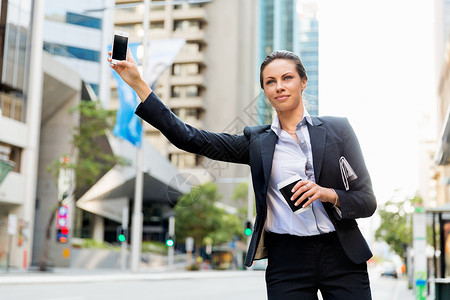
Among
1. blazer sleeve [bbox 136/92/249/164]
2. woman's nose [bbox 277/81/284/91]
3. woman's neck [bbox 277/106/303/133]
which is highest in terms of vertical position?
woman's nose [bbox 277/81/284/91]

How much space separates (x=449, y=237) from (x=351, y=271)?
414 inches

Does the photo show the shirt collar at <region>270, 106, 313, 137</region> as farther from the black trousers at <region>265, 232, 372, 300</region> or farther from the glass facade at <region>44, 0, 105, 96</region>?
the glass facade at <region>44, 0, 105, 96</region>

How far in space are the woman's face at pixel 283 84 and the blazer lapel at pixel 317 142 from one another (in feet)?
0.39

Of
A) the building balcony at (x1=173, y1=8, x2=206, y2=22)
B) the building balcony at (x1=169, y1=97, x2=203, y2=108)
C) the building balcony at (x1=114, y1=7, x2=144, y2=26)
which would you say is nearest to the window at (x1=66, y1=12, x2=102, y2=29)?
the building balcony at (x1=173, y1=8, x2=206, y2=22)

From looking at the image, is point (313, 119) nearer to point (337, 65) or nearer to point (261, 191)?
point (261, 191)

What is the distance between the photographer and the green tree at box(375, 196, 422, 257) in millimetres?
45438

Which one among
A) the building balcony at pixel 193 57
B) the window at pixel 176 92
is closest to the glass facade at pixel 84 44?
the building balcony at pixel 193 57

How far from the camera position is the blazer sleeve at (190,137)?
8.58 feet

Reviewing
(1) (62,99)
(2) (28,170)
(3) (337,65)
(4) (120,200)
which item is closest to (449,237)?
(3) (337,65)

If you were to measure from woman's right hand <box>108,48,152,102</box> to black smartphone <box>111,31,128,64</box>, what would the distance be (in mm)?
21

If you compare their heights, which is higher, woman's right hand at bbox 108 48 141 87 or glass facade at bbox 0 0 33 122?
glass facade at bbox 0 0 33 122

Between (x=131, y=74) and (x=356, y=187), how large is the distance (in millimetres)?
988

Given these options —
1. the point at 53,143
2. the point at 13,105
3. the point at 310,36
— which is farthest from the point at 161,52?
the point at 53,143

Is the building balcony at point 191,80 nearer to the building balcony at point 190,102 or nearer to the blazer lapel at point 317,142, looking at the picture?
the building balcony at point 190,102
